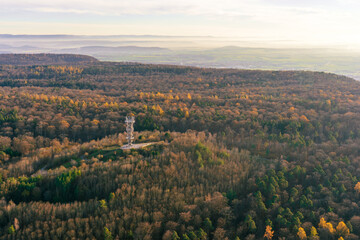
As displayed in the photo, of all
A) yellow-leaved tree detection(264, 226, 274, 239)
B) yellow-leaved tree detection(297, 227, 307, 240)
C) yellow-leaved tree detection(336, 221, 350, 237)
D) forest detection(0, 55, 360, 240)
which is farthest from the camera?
yellow-leaved tree detection(336, 221, 350, 237)

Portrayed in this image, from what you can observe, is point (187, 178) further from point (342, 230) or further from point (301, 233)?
point (342, 230)

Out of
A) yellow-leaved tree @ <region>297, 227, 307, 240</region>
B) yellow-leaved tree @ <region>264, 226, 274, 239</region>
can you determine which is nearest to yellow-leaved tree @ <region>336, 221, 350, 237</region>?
yellow-leaved tree @ <region>297, 227, 307, 240</region>

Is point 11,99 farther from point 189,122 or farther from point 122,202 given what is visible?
point 122,202

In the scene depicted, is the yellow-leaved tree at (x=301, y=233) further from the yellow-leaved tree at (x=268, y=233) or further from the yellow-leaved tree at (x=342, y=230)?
the yellow-leaved tree at (x=342, y=230)

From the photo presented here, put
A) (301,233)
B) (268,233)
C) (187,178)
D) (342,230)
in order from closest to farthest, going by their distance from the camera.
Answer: (301,233) → (268,233) → (342,230) → (187,178)

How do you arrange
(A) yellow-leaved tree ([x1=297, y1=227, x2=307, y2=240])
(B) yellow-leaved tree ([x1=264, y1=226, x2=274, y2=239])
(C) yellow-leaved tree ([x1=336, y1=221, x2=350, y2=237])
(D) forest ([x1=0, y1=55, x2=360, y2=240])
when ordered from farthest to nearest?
(C) yellow-leaved tree ([x1=336, y1=221, x2=350, y2=237]), (B) yellow-leaved tree ([x1=264, y1=226, x2=274, y2=239]), (D) forest ([x1=0, y1=55, x2=360, y2=240]), (A) yellow-leaved tree ([x1=297, y1=227, x2=307, y2=240])

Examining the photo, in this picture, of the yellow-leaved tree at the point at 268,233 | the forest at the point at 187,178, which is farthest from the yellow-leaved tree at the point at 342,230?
the yellow-leaved tree at the point at 268,233

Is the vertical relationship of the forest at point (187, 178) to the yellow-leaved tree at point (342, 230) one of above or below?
above

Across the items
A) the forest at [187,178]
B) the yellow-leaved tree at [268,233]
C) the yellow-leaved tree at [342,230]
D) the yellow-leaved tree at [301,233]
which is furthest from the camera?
the yellow-leaved tree at [342,230]

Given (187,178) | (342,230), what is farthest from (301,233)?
(187,178)

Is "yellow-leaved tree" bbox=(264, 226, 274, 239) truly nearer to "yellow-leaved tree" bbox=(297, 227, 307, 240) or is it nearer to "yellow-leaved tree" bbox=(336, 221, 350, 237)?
"yellow-leaved tree" bbox=(297, 227, 307, 240)

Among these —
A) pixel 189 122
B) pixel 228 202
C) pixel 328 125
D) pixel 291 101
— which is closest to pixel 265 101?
pixel 291 101
